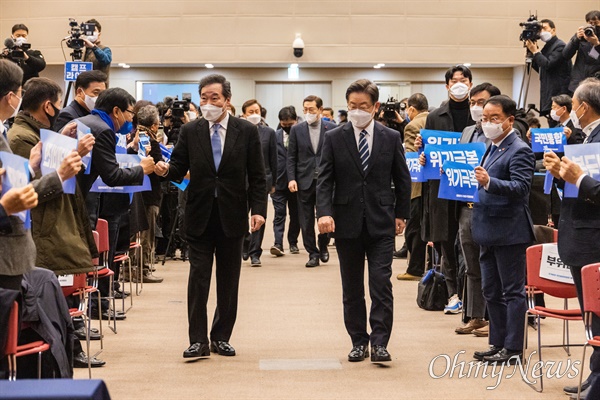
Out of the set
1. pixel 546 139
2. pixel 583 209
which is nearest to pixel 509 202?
pixel 583 209

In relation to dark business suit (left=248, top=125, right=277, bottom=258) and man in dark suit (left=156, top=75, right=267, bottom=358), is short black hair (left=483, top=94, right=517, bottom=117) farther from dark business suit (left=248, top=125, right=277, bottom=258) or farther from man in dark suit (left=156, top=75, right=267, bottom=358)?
dark business suit (left=248, top=125, right=277, bottom=258)

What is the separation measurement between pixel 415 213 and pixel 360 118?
13.8ft

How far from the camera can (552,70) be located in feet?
41.0

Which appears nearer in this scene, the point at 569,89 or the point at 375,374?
the point at 375,374

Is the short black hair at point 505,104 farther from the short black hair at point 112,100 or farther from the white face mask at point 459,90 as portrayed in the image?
the short black hair at point 112,100

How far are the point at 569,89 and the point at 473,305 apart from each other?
5.35 meters

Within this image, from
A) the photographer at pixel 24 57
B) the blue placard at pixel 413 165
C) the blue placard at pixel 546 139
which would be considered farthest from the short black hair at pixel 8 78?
the blue placard at pixel 546 139

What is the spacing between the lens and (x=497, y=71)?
2311cm

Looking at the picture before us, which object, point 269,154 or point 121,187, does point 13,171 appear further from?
point 269,154

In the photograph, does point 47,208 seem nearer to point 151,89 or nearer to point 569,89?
point 569,89

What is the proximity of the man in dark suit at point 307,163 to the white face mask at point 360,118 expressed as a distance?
526 centimetres

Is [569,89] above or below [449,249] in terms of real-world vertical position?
above

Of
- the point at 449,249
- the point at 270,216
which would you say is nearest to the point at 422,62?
the point at 270,216

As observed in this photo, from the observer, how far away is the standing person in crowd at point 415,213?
10.4 m
